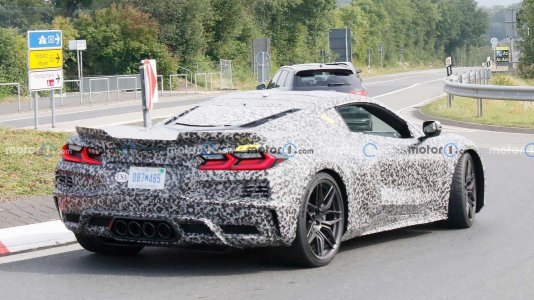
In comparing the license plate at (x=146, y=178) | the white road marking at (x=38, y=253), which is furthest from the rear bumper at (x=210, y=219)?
the white road marking at (x=38, y=253)

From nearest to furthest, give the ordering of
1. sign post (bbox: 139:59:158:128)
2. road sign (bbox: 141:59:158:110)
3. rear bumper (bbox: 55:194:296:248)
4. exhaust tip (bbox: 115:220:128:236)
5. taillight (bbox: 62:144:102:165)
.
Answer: rear bumper (bbox: 55:194:296:248) < exhaust tip (bbox: 115:220:128:236) < taillight (bbox: 62:144:102:165) < sign post (bbox: 139:59:158:128) < road sign (bbox: 141:59:158:110)

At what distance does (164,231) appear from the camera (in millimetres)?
7414

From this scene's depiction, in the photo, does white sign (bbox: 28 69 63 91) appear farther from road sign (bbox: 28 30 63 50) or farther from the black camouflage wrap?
the black camouflage wrap

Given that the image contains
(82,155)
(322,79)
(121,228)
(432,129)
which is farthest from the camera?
(322,79)

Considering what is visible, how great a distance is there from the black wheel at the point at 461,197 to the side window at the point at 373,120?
0.67 metres

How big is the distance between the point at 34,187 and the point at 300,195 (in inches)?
217

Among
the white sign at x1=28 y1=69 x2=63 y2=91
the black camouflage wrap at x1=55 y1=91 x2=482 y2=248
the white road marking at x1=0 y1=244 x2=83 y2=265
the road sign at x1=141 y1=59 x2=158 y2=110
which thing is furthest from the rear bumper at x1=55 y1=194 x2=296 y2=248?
the white sign at x1=28 y1=69 x2=63 y2=91

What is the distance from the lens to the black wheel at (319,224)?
741cm

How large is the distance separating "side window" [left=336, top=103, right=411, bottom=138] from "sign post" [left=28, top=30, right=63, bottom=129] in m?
16.6

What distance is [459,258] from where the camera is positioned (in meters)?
8.07

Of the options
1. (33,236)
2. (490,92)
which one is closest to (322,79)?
(490,92)

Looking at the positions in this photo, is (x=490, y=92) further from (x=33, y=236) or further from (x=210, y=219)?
(x=210, y=219)

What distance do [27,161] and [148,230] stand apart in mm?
6571

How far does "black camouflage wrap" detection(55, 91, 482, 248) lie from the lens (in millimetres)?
7172
